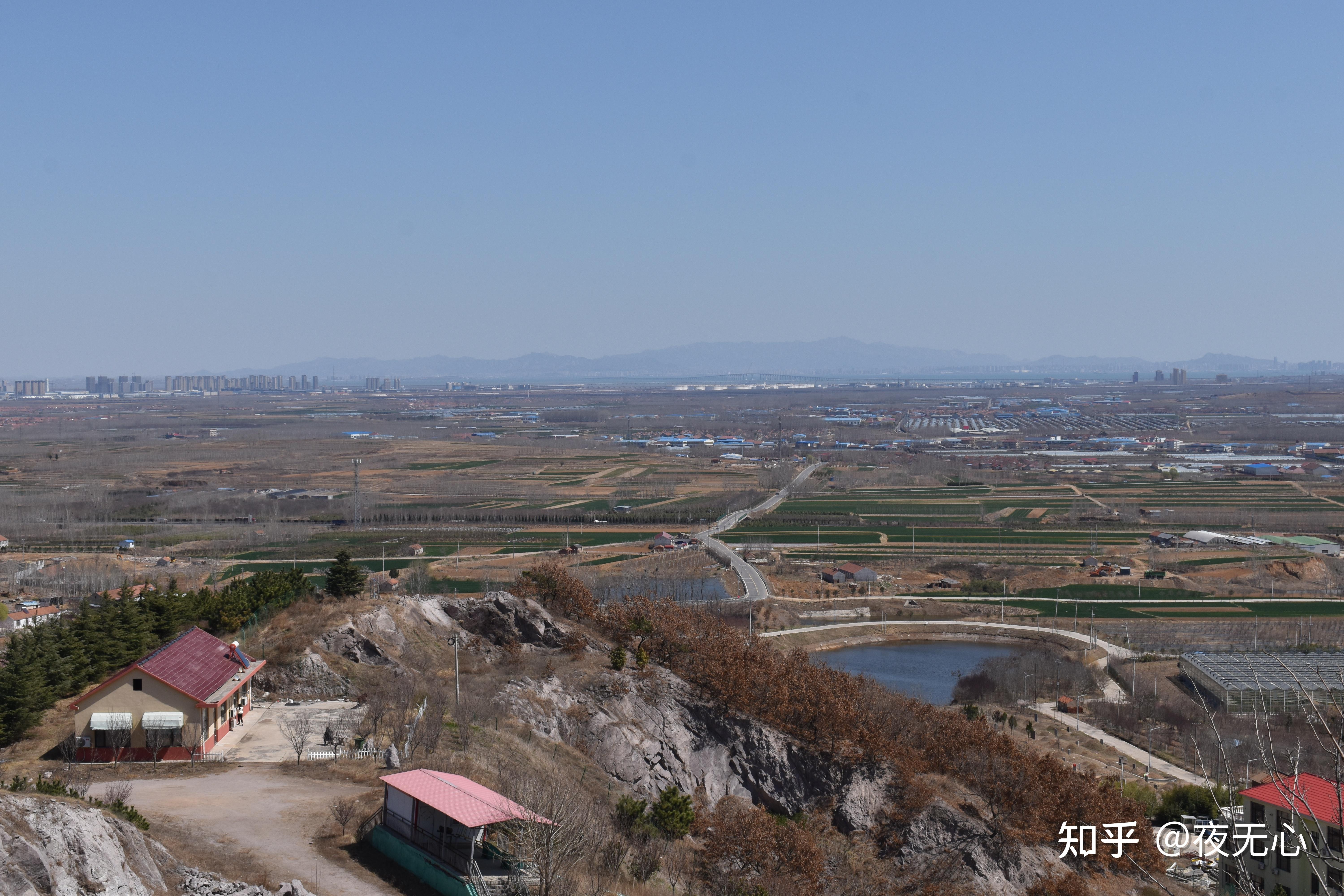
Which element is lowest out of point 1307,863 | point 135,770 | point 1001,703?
point 1001,703

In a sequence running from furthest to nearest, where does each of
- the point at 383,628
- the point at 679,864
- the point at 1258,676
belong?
the point at 1258,676
the point at 383,628
the point at 679,864

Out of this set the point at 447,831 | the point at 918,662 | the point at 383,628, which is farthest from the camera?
the point at 918,662

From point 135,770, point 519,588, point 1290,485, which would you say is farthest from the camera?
point 1290,485

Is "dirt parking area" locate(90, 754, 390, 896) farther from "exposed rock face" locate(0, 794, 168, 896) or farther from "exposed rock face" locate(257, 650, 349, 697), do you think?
"exposed rock face" locate(257, 650, 349, 697)

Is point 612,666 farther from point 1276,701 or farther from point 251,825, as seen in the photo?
point 1276,701

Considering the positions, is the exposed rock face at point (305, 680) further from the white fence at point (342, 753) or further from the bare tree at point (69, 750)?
the bare tree at point (69, 750)

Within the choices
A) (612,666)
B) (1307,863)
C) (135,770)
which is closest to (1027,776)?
(1307,863)

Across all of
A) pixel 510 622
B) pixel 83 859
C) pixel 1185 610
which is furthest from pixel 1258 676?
pixel 83 859

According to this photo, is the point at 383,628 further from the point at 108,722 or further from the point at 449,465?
the point at 449,465

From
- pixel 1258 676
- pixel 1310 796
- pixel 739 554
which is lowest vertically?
pixel 739 554
